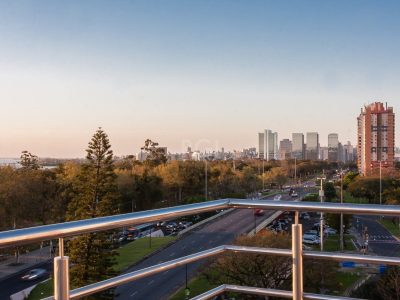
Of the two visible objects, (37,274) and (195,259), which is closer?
(195,259)

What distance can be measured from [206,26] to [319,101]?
56.6ft

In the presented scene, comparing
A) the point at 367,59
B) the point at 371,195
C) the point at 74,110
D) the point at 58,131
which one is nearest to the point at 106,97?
the point at 74,110

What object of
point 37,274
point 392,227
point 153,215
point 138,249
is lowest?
point 392,227

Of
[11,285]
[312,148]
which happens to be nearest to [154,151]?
[11,285]

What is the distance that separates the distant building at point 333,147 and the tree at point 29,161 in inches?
3164

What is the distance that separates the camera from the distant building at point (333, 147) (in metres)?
103

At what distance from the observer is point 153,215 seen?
1456 mm

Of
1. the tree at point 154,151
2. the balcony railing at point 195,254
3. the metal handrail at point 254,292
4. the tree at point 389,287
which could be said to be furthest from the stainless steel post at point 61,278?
the tree at point 154,151

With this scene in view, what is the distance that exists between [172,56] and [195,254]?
68.1ft

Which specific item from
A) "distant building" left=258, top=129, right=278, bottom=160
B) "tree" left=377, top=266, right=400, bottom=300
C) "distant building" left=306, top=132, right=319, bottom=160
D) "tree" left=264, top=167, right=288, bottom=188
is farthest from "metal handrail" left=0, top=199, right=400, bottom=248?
"distant building" left=306, top=132, right=319, bottom=160

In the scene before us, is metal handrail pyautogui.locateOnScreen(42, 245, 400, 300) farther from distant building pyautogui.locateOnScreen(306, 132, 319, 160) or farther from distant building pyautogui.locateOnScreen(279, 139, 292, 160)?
distant building pyautogui.locateOnScreen(306, 132, 319, 160)

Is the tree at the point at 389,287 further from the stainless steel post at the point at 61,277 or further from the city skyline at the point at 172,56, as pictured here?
the city skyline at the point at 172,56

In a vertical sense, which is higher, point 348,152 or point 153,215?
point 348,152

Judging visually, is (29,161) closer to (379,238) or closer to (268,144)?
(379,238)
